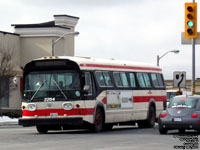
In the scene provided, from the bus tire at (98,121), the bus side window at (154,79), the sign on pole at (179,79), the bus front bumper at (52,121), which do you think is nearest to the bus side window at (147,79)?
the bus side window at (154,79)

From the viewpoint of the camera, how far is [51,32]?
6341cm

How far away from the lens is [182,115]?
24.7 m

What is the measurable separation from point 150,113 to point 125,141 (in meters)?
11.4

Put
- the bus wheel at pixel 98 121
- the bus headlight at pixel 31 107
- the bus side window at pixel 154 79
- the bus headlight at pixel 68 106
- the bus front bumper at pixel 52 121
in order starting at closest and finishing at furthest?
the bus front bumper at pixel 52 121 < the bus headlight at pixel 68 106 < the bus headlight at pixel 31 107 < the bus wheel at pixel 98 121 < the bus side window at pixel 154 79

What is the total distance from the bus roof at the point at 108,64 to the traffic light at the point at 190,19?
348 cm

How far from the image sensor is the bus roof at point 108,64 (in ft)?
86.9

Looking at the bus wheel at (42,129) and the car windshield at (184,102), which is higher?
the car windshield at (184,102)

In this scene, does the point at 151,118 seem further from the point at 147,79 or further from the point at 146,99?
the point at 147,79

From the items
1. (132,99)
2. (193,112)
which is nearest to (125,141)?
(193,112)

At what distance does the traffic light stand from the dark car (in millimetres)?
3285

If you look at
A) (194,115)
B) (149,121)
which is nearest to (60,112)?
(194,115)

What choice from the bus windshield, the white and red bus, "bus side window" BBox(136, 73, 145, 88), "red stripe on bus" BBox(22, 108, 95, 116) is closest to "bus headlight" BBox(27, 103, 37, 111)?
the white and red bus

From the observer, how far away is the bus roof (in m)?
26.5

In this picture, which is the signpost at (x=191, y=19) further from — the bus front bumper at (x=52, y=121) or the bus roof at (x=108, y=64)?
the bus front bumper at (x=52, y=121)
